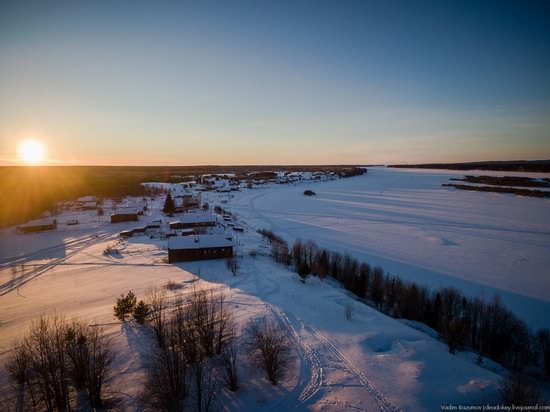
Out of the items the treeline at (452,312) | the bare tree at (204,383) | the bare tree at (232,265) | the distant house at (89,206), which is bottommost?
the treeline at (452,312)

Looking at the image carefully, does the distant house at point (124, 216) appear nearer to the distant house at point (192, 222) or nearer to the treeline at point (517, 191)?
the distant house at point (192, 222)

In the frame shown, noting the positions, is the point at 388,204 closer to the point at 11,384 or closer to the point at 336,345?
the point at 336,345

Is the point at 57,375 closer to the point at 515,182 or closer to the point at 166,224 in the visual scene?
the point at 166,224

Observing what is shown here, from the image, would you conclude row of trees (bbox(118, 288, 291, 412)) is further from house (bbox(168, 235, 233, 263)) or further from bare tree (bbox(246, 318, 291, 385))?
house (bbox(168, 235, 233, 263))

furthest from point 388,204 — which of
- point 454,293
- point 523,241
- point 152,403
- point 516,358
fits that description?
point 152,403

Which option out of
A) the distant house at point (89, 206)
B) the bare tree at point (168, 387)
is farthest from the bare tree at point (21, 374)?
the distant house at point (89, 206)

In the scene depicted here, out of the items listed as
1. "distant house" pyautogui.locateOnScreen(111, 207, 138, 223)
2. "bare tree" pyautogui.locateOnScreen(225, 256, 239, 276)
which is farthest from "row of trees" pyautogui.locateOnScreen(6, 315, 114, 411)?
"distant house" pyautogui.locateOnScreen(111, 207, 138, 223)
